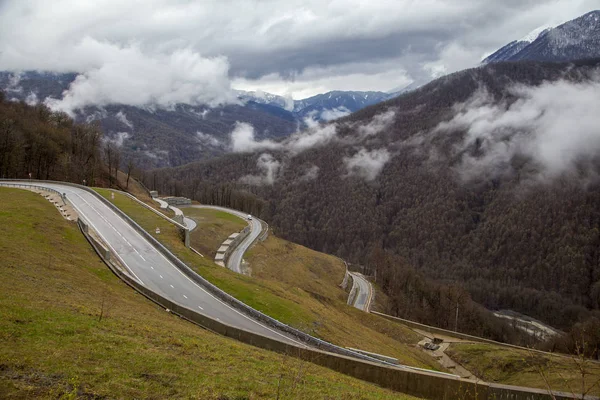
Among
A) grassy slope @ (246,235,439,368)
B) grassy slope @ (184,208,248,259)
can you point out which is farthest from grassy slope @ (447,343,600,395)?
grassy slope @ (184,208,248,259)

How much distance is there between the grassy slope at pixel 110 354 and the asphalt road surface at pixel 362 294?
55.2 m

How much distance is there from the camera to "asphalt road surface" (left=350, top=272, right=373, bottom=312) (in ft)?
253

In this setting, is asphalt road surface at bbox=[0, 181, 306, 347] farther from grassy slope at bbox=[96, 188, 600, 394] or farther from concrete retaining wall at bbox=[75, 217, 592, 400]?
grassy slope at bbox=[96, 188, 600, 394]

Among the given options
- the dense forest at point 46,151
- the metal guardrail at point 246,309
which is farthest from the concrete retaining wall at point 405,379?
the dense forest at point 46,151

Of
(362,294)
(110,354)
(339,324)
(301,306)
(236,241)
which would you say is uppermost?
(110,354)

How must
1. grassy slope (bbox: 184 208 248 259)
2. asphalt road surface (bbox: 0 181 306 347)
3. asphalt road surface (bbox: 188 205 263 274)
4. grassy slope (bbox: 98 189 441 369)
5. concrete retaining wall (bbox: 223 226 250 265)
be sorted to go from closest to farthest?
1. asphalt road surface (bbox: 0 181 306 347)
2. grassy slope (bbox: 98 189 441 369)
3. asphalt road surface (bbox: 188 205 263 274)
4. concrete retaining wall (bbox: 223 226 250 265)
5. grassy slope (bbox: 184 208 248 259)

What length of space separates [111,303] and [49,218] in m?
22.5

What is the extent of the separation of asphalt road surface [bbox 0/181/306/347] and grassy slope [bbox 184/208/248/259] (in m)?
14.9

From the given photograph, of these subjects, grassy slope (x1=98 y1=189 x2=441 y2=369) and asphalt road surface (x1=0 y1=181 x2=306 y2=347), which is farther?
grassy slope (x1=98 y1=189 x2=441 y2=369)

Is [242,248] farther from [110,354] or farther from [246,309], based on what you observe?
[110,354]

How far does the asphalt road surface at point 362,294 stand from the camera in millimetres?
77137

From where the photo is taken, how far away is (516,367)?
41.6 metres

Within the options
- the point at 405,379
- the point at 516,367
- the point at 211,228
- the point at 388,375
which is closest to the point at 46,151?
the point at 211,228

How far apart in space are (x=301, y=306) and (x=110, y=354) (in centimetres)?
2480
